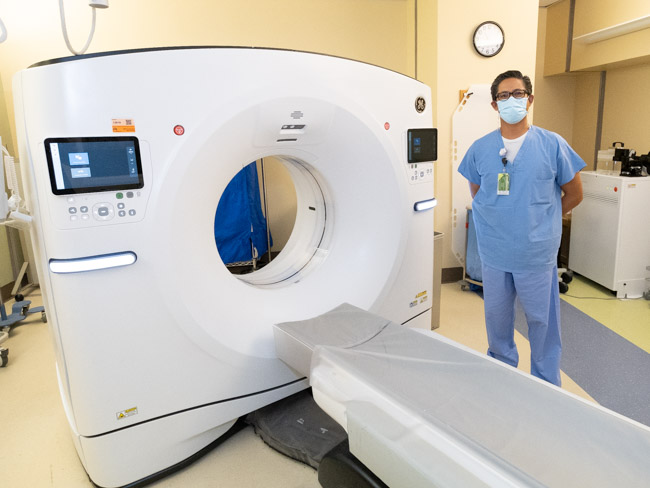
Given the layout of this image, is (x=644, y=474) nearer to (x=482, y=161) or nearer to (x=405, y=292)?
(x=405, y=292)

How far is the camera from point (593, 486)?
0.70m

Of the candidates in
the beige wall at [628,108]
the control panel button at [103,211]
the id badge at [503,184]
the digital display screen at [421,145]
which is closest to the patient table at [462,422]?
the control panel button at [103,211]

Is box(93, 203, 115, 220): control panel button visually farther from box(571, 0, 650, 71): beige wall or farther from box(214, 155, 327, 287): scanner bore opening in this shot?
box(571, 0, 650, 71): beige wall

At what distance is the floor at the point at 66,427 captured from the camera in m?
1.40

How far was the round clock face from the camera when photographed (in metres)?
3.03

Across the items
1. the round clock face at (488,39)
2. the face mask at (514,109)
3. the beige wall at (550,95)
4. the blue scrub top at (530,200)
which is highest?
the round clock face at (488,39)

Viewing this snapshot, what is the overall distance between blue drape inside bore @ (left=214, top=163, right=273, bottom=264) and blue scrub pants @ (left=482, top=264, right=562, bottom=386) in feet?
6.38

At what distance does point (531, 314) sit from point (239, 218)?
7.12 ft

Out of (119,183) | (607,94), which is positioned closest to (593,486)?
(119,183)

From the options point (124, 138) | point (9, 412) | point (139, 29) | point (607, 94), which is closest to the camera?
point (124, 138)

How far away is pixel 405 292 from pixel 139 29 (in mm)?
2779

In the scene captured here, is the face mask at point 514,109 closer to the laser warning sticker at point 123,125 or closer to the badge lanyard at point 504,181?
the badge lanyard at point 504,181

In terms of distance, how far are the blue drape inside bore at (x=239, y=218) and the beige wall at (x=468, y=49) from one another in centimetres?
134

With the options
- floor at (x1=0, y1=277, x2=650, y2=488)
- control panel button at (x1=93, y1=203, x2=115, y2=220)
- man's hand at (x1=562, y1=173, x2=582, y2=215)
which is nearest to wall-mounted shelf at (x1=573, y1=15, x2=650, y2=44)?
floor at (x1=0, y1=277, x2=650, y2=488)
